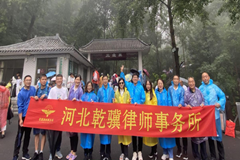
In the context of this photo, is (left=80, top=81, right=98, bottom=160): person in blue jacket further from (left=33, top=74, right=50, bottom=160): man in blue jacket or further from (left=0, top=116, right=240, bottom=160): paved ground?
(left=33, top=74, right=50, bottom=160): man in blue jacket

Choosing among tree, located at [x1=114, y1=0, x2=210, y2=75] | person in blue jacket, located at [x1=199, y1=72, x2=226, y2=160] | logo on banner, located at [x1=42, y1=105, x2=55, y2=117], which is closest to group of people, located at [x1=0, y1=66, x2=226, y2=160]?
person in blue jacket, located at [x1=199, y1=72, x2=226, y2=160]

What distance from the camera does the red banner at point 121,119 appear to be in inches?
120

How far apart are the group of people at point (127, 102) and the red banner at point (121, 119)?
0.13 m

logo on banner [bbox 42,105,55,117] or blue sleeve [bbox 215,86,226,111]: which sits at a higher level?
blue sleeve [bbox 215,86,226,111]

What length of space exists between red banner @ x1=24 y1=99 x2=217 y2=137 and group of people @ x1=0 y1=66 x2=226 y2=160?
131 millimetres

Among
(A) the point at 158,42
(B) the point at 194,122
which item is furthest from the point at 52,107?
(A) the point at 158,42

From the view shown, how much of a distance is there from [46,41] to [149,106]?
10928mm

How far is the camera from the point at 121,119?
10.3 feet

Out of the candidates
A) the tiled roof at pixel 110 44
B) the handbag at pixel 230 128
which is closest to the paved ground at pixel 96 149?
the handbag at pixel 230 128

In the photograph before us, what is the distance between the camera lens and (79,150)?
3.58 metres

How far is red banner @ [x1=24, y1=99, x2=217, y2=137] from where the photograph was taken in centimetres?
304

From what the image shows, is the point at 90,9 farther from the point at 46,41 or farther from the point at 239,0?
the point at 239,0

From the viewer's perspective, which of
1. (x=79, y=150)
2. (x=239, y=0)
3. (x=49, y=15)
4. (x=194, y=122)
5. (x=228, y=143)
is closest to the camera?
(x=194, y=122)

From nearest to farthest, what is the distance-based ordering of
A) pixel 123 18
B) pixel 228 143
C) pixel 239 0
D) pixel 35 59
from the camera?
pixel 228 143, pixel 239 0, pixel 123 18, pixel 35 59
